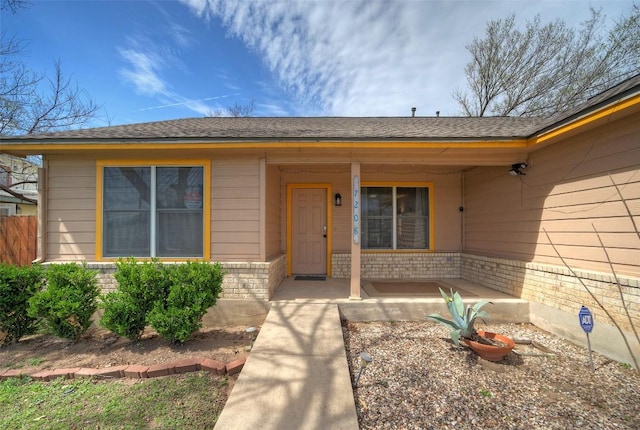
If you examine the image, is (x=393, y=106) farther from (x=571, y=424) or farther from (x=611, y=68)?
(x=571, y=424)

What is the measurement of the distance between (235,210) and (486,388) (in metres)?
3.90

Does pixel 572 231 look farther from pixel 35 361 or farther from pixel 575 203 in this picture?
pixel 35 361

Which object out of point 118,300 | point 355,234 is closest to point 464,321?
point 355,234

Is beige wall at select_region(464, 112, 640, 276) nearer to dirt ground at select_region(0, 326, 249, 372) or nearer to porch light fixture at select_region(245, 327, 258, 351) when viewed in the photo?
porch light fixture at select_region(245, 327, 258, 351)

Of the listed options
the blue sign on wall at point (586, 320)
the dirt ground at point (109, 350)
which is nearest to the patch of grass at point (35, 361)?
→ the dirt ground at point (109, 350)

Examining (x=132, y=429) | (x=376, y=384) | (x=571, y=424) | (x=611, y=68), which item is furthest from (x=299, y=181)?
(x=611, y=68)

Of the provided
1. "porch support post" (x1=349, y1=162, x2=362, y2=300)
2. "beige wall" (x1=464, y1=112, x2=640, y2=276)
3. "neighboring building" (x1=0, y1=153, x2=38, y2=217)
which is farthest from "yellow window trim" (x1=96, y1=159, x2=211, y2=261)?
"neighboring building" (x1=0, y1=153, x2=38, y2=217)

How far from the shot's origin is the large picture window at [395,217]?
6203 millimetres

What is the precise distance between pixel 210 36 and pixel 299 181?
5784 mm

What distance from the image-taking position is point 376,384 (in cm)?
251

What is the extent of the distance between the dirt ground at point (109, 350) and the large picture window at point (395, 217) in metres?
3.67

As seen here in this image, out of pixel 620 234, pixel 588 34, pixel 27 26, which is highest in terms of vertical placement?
pixel 588 34

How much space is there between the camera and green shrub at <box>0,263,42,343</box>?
3.37m

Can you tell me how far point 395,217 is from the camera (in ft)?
20.4
